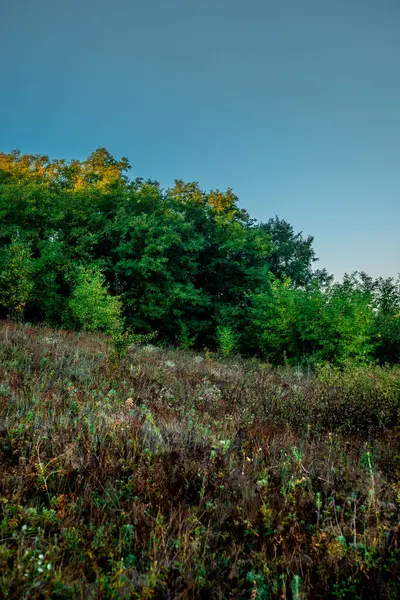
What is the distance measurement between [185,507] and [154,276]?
2034 cm

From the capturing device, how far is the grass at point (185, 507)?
1.84 meters

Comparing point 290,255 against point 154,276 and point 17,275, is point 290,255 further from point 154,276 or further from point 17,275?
point 17,275

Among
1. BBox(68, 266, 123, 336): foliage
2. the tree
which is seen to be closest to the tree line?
BBox(68, 266, 123, 336): foliage

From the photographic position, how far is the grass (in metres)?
1.84

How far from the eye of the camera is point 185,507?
253 cm

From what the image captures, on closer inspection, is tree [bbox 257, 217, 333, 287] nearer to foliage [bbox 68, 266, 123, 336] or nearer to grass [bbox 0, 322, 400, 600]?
foliage [bbox 68, 266, 123, 336]

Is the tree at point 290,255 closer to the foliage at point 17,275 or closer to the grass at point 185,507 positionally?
the foliage at point 17,275

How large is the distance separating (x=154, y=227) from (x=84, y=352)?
14.1 m

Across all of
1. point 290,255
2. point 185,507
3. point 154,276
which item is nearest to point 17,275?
point 154,276

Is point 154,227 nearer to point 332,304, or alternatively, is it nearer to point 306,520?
point 332,304

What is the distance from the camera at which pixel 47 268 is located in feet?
63.9

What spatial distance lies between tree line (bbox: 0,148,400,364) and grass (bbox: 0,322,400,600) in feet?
33.0

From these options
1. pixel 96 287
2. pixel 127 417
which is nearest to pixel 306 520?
pixel 127 417

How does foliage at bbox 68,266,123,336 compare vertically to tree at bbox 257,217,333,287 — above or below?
below
